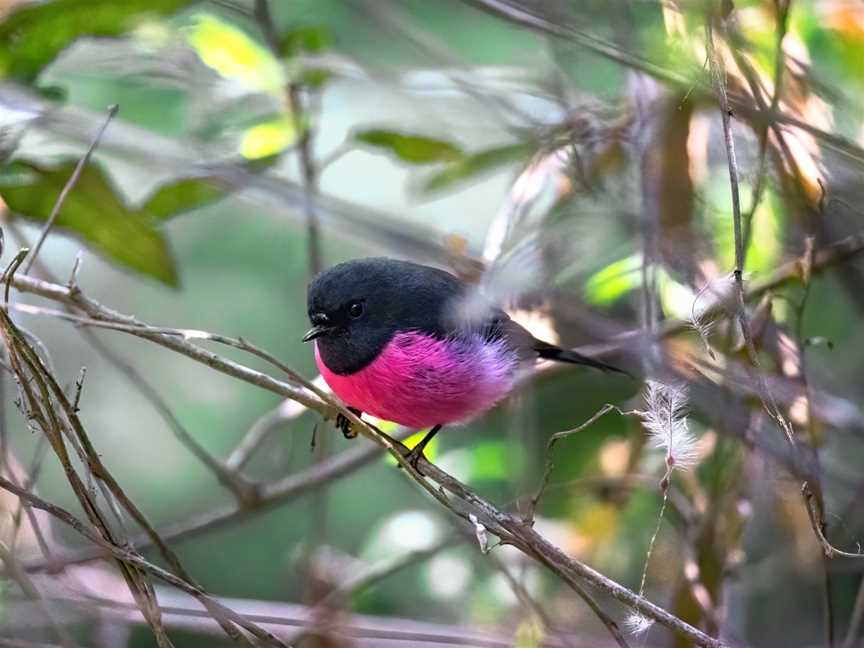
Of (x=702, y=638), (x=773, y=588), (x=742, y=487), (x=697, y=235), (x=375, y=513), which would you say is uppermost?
(x=697, y=235)

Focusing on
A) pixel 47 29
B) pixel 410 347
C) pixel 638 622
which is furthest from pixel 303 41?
pixel 638 622

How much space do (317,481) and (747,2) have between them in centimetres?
162

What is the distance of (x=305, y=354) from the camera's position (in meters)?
4.42

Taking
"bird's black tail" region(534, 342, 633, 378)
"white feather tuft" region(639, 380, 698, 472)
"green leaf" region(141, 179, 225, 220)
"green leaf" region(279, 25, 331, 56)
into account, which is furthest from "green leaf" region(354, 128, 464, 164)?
"white feather tuft" region(639, 380, 698, 472)

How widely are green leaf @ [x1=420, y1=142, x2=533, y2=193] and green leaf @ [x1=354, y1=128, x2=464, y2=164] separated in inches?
3.0

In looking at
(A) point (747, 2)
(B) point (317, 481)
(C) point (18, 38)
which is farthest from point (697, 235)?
(C) point (18, 38)

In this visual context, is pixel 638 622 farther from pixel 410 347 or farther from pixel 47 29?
pixel 47 29

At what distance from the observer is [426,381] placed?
2.71 metres

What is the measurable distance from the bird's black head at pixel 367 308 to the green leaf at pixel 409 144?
295 mm

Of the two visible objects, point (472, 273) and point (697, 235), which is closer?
point (697, 235)

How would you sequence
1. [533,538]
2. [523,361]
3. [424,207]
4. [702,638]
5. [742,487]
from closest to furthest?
[702,638], [533,538], [742,487], [523,361], [424,207]

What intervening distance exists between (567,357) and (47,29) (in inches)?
58.5

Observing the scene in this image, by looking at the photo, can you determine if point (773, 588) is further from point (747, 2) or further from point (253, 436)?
point (747, 2)

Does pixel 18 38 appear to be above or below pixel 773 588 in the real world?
above
